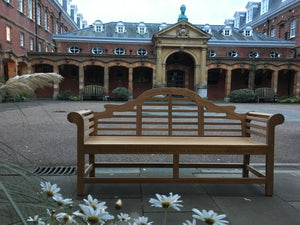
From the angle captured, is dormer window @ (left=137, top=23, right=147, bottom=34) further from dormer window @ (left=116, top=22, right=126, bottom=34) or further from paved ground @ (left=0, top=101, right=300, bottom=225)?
paved ground @ (left=0, top=101, right=300, bottom=225)

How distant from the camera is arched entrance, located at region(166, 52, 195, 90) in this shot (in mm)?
28625

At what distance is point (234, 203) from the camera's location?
2.68 m

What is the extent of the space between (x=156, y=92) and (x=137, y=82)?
25.1 m

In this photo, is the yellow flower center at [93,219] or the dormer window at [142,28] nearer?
the yellow flower center at [93,219]

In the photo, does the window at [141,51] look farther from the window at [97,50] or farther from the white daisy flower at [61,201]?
the white daisy flower at [61,201]

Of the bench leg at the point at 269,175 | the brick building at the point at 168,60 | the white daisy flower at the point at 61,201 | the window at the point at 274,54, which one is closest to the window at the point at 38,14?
the brick building at the point at 168,60

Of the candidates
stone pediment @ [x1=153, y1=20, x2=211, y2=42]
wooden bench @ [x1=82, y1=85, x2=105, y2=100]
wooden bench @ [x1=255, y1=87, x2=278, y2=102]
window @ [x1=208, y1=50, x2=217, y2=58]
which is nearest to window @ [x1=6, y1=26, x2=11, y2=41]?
wooden bench @ [x1=82, y1=85, x2=105, y2=100]

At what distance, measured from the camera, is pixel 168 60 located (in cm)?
2883

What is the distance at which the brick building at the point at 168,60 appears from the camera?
83.0ft

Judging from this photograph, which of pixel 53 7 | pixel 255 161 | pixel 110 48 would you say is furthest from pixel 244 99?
pixel 53 7

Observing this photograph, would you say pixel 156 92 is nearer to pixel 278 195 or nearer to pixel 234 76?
pixel 278 195

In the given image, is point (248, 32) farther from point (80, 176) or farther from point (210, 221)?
point (210, 221)

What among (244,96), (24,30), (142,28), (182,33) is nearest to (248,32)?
(182,33)

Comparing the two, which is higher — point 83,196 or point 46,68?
point 46,68
